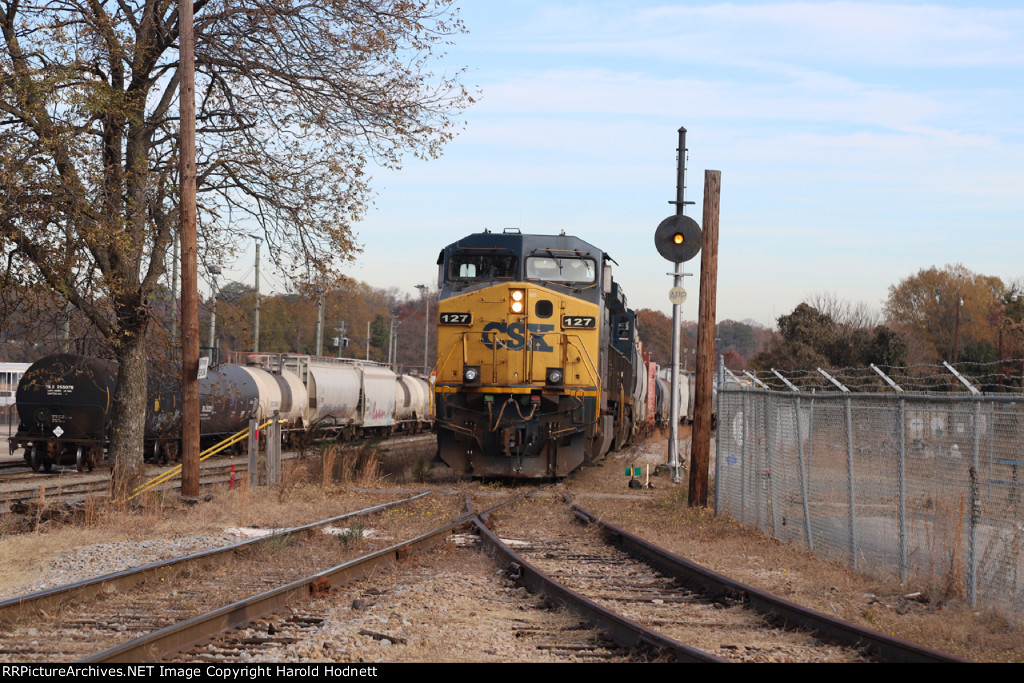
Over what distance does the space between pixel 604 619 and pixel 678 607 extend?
138 centimetres

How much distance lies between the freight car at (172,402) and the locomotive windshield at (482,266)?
5.78m

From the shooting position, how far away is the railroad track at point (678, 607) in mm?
6840

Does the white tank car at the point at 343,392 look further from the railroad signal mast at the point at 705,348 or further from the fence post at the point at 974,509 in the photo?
the fence post at the point at 974,509

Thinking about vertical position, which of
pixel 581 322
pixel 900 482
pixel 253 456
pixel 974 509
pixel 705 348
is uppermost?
pixel 581 322

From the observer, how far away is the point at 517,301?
17.9 meters

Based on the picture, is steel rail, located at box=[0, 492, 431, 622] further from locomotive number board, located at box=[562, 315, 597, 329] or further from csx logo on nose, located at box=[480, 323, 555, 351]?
locomotive number board, located at box=[562, 315, 597, 329]

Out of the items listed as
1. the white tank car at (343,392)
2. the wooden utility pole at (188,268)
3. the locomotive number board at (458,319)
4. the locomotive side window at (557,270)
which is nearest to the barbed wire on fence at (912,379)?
the locomotive side window at (557,270)

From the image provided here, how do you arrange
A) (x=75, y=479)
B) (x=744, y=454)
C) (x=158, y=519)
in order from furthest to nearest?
(x=75, y=479) → (x=744, y=454) → (x=158, y=519)

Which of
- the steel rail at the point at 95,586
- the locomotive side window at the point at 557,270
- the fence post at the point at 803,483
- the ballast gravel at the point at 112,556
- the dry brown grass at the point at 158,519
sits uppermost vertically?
the locomotive side window at the point at 557,270

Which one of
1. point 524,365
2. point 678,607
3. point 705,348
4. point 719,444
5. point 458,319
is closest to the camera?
point 678,607

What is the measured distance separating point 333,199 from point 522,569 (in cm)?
1085

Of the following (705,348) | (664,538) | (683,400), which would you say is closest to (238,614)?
(664,538)

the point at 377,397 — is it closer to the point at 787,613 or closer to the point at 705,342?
the point at 705,342

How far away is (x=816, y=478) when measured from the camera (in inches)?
471
